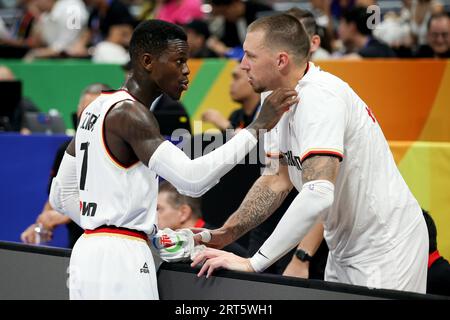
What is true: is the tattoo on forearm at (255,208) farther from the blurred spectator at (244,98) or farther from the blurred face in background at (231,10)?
the blurred face in background at (231,10)

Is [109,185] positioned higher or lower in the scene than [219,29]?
higher

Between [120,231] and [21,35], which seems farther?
[21,35]

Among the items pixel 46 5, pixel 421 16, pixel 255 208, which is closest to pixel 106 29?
pixel 46 5

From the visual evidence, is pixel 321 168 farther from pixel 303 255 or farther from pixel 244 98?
pixel 244 98

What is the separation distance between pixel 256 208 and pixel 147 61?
3.41 feet

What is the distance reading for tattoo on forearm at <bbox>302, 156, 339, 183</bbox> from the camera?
3.93 m

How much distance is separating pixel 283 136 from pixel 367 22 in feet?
18.1

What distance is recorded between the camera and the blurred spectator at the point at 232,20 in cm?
1145

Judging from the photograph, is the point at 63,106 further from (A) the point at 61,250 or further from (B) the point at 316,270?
(A) the point at 61,250

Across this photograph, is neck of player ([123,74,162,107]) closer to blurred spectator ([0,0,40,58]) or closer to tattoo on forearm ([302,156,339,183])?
tattoo on forearm ([302,156,339,183])

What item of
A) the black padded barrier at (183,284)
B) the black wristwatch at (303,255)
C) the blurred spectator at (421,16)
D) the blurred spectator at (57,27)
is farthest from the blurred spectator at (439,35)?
the black padded barrier at (183,284)

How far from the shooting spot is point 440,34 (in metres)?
9.46

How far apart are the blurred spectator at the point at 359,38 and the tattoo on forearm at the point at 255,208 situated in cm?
522

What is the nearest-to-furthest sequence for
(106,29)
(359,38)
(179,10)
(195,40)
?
(359,38), (195,40), (179,10), (106,29)
